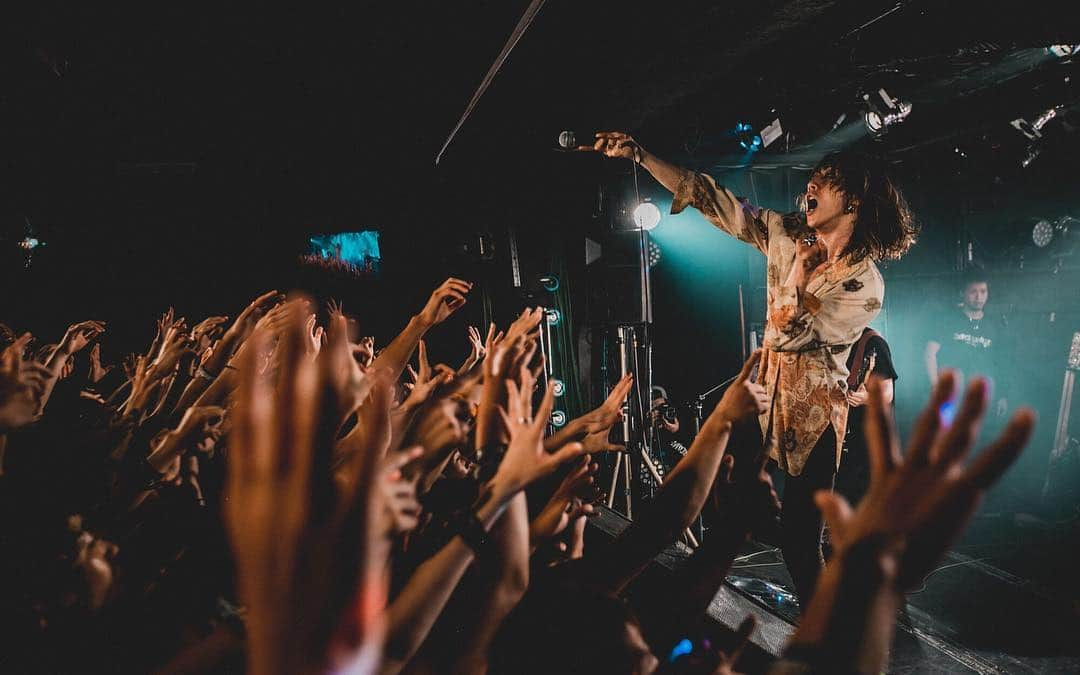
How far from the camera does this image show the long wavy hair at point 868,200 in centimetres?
216

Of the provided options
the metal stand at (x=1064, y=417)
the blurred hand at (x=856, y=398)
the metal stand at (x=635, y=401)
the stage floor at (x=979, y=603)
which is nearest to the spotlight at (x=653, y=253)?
the metal stand at (x=635, y=401)

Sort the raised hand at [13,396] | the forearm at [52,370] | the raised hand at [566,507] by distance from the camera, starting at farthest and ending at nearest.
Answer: the forearm at [52,370] < the raised hand at [566,507] < the raised hand at [13,396]

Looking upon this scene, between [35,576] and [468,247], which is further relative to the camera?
[468,247]

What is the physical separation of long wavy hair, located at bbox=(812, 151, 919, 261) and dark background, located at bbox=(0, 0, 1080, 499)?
106 centimetres

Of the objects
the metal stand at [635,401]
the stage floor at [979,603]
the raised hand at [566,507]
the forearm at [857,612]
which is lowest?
the stage floor at [979,603]

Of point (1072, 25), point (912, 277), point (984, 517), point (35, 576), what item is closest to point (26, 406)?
point (35, 576)

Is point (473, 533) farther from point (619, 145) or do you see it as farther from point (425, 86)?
point (425, 86)

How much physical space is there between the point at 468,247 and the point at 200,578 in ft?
16.4

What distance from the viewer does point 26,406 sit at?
3.42 feet

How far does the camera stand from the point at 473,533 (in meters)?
0.81

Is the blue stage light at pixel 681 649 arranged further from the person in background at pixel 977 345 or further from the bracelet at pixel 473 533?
the person in background at pixel 977 345

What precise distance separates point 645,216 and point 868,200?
2.99 meters

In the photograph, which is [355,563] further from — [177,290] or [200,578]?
[177,290]

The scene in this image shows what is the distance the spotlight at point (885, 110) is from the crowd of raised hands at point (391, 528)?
11.6 ft
